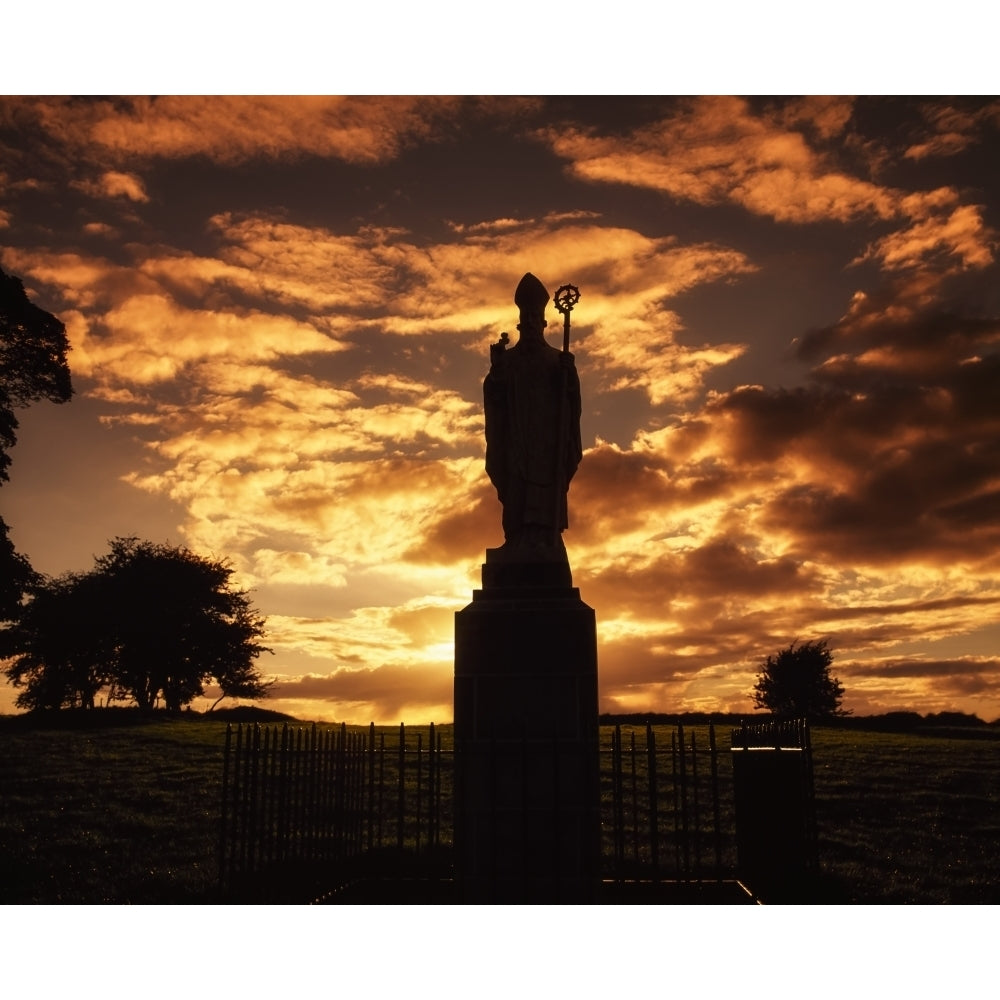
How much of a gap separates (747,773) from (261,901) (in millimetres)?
5566

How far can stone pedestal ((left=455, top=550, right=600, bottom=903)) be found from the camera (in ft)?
30.5

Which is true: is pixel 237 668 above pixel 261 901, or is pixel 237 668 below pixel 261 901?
above

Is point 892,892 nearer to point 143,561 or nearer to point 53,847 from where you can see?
point 53,847

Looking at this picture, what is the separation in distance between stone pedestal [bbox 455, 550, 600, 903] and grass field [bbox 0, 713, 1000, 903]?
10.6 ft

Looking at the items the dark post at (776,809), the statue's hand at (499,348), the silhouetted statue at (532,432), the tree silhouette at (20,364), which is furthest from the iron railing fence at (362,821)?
the tree silhouette at (20,364)

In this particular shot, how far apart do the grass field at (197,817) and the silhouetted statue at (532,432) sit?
4871mm

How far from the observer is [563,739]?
31.1ft

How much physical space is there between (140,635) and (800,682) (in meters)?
26.8

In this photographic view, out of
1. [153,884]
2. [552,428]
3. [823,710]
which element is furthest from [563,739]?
[823,710]

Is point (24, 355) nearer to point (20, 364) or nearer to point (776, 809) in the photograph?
point (20, 364)

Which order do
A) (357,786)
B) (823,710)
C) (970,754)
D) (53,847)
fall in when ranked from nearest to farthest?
(357,786) < (53,847) < (970,754) < (823,710)

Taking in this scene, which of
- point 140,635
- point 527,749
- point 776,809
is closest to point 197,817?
point 527,749

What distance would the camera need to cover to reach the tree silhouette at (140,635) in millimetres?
39469

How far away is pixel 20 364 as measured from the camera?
71.3ft
